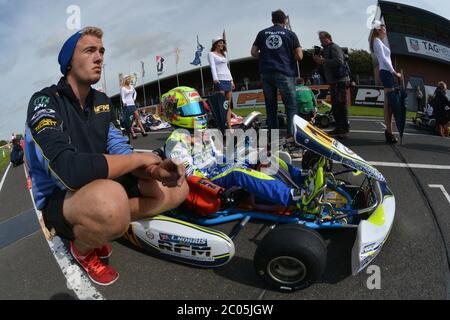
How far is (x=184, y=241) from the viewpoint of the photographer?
2387 mm

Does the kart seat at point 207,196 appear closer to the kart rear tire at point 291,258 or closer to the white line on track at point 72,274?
the kart rear tire at point 291,258

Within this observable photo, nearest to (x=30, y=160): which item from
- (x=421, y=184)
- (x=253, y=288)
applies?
(x=253, y=288)

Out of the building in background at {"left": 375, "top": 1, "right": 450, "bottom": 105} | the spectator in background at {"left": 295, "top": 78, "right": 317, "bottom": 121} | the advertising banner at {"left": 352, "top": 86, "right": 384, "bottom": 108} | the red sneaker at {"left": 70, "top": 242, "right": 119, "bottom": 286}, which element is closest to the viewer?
the red sneaker at {"left": 70, "top": 242, "right": 119, "bottom": 286}

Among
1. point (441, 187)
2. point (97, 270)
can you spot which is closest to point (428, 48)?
point (441, 187)

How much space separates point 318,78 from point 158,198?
69.6ft

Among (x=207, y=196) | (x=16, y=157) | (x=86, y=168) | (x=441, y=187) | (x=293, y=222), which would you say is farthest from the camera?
(x=16, y=157)

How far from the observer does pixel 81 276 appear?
8.09 feet

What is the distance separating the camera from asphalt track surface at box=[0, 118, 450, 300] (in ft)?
6.90

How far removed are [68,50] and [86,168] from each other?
0.87 metres

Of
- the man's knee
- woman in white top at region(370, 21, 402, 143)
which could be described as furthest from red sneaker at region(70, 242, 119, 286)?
woman in white top at region(370, 21, 402, 143)

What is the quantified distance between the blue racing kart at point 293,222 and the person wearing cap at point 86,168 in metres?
0.24

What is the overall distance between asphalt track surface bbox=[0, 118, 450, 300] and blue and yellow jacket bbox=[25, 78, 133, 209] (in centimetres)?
70

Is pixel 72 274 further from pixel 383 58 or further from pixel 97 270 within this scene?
pixel 383 58

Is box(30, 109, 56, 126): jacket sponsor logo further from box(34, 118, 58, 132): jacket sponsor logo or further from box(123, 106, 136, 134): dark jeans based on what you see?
box(123, 106, 136, 134): dark jeans
